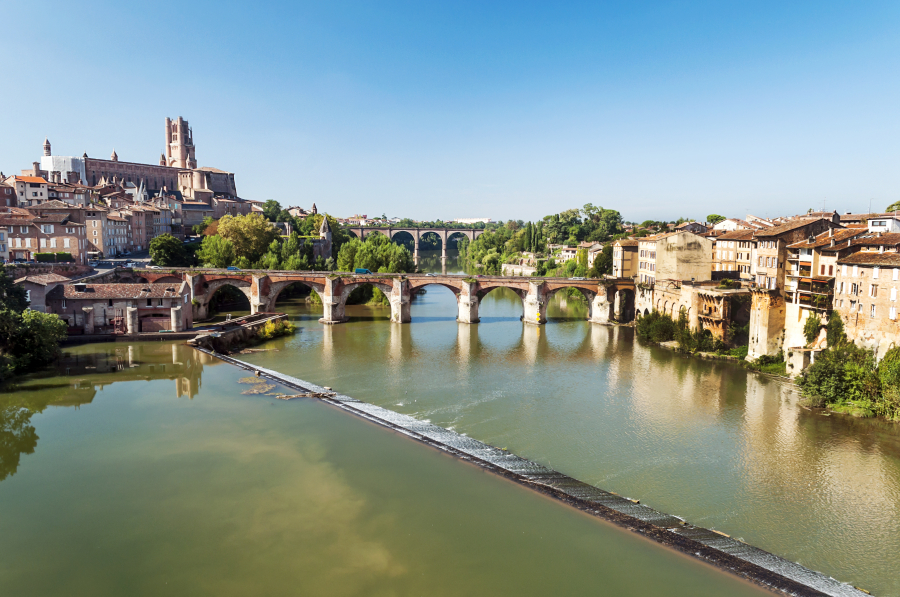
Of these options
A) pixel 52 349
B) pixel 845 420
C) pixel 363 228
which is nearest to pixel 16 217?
pixel 52 349

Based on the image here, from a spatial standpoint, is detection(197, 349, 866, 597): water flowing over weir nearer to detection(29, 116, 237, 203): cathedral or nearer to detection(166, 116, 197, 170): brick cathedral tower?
detection(29, 116, 237, 203): cathedral

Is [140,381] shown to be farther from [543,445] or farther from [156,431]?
[543,445]

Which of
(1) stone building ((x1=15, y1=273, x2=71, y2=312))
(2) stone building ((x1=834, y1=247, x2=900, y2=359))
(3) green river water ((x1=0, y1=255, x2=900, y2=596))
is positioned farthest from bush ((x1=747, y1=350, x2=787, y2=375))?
(1) stone building ((x1=15, y1=273, x2=71, y2=312))

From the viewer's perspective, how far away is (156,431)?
1753cm

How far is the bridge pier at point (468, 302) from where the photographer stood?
125 ft

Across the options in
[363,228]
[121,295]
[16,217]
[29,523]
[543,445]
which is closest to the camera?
[29,523]

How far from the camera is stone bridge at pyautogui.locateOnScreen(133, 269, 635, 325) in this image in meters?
38.2

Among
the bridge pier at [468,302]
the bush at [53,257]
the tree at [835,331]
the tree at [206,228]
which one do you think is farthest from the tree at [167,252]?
the tree at [835,331]

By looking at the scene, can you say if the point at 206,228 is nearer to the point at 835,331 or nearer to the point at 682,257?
the point at 682,257

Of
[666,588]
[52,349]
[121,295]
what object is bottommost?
[666,588]

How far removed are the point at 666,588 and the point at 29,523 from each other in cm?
1332

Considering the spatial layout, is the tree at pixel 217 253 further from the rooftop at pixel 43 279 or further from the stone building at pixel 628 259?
the stone building at pixel 628 259

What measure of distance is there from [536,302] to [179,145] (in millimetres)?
77054

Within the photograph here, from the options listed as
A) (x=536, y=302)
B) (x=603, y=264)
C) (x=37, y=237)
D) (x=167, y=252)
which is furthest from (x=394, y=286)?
(x=37, y=237)
